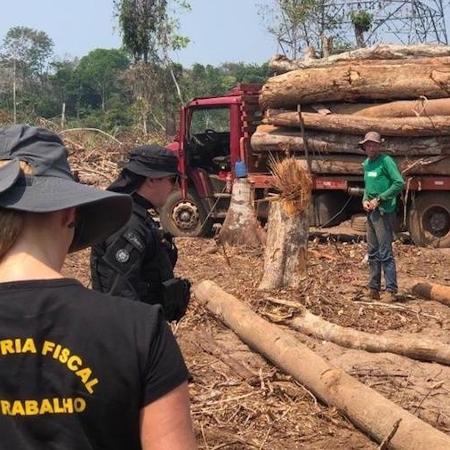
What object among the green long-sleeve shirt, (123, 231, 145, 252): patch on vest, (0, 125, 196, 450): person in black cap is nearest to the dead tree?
the green long-sleeve shirt

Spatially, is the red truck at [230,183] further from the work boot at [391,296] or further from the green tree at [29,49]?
the green tree at [29,49]

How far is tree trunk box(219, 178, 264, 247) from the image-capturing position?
39.9ft

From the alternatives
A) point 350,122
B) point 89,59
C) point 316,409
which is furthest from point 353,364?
point 89,59

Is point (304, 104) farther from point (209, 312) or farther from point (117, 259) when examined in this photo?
point (117, 259)

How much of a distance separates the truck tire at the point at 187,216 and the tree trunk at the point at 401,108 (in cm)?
307

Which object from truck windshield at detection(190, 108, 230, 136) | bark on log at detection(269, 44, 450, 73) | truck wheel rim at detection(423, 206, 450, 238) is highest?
bark on log at detection(269, 44, 450, 73)

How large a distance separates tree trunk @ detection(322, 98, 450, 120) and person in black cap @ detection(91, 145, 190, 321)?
Result: 27.9 feet

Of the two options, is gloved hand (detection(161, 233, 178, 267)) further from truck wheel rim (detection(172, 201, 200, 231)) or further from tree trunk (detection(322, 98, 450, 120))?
truck wheel rim (detection(172, 201, 200, 231))

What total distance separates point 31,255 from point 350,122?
1090 centimetres

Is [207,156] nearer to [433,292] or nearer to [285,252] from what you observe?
[285,252]

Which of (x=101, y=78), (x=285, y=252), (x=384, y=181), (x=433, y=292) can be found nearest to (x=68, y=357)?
(x=285, y=252)

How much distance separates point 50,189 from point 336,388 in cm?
388

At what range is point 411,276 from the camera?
412 inches

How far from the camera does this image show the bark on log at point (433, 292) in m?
8.48
